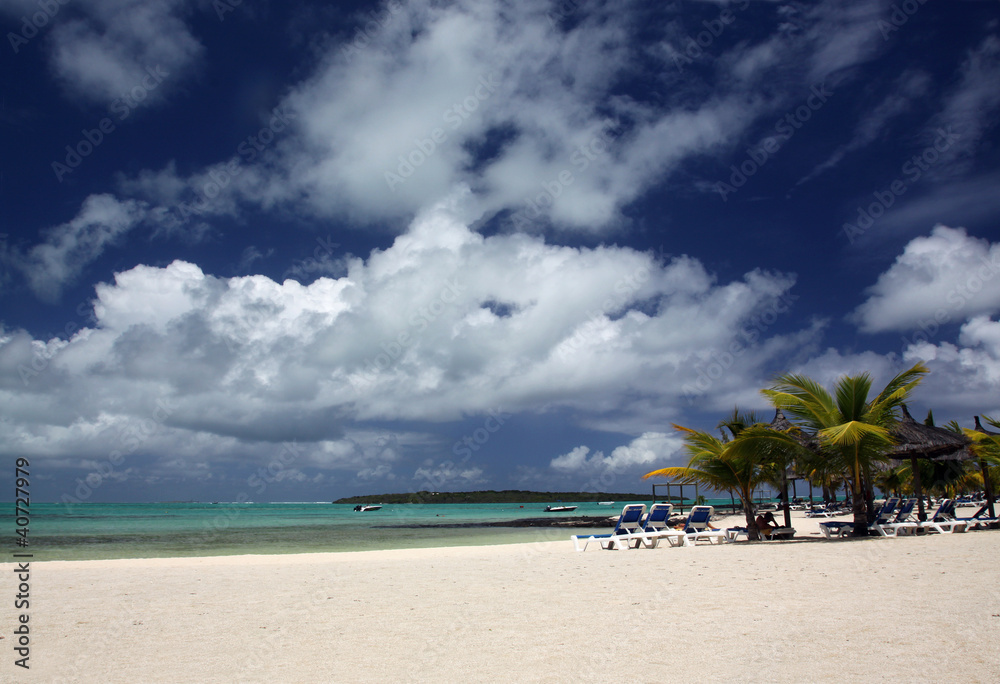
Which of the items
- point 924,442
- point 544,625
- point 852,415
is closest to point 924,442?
point 924,442

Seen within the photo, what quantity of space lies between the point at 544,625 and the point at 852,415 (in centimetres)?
1177

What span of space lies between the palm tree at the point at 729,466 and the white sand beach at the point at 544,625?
5.29 meters

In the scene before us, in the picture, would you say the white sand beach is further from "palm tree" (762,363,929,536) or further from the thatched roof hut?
the thatched roof hut

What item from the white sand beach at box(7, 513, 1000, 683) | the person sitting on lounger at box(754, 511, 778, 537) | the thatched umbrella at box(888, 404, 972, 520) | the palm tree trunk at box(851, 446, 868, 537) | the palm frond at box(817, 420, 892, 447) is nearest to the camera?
the white sand beach at box(7, 513, 1000, 683)

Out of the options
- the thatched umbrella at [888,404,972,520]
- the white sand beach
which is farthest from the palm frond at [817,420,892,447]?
the white sand beach

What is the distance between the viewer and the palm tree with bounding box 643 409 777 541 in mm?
14430

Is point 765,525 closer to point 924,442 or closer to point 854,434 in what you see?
point 854,434

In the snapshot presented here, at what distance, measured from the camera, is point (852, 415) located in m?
14.1

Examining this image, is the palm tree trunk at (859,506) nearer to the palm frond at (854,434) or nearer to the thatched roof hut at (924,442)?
the palm frond at (854,434)

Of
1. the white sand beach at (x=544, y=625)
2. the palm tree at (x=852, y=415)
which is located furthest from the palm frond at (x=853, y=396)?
the white sand beach at (x=544, y=625)

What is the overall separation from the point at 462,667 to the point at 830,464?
13184 millimetres

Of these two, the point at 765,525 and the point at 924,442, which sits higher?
the point at 924,442

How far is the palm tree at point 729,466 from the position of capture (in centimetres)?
1443

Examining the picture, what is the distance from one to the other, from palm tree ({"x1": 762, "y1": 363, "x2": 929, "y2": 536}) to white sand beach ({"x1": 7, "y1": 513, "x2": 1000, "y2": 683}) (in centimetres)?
420
